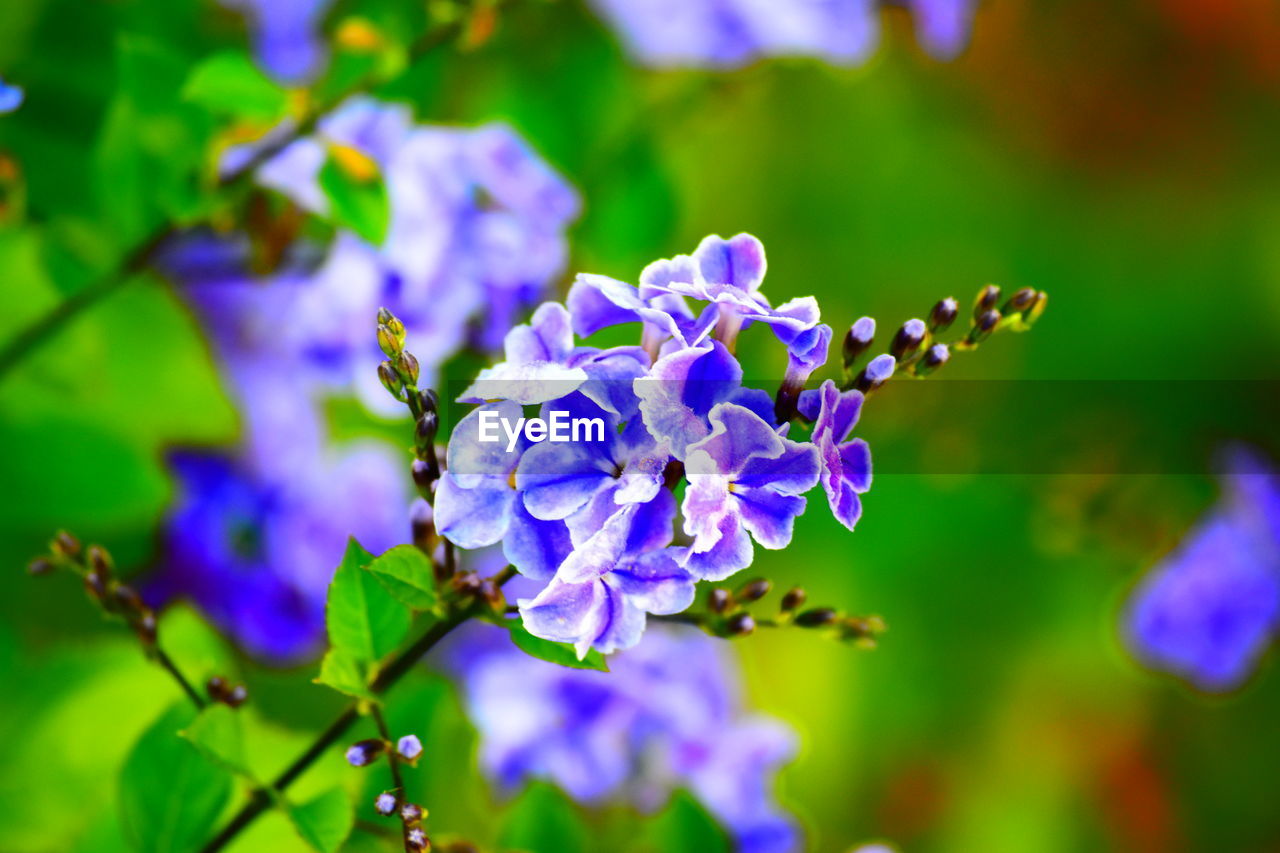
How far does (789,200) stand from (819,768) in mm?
553

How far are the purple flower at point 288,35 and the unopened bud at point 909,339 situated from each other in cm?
47

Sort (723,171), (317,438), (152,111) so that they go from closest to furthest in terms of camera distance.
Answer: (152,111) → (317,438) → (723,171)

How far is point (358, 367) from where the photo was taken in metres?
0.51

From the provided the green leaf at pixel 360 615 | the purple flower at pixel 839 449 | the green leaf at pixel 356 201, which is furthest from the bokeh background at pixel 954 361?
the purple flower at pixel 839 449

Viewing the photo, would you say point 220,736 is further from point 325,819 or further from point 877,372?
point 877,372

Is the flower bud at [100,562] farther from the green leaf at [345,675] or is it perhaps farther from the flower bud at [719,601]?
the flower bud at [719,601]

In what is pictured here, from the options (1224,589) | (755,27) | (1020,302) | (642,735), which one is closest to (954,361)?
(1224,589)

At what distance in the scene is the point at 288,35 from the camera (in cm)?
63

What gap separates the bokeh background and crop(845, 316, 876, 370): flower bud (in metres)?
0.34

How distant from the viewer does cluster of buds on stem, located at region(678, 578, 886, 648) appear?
0.33 m

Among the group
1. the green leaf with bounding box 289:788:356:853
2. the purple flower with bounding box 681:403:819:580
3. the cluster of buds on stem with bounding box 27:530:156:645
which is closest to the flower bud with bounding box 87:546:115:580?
the cluster of buds on stem with bounding box 27:530:156:645

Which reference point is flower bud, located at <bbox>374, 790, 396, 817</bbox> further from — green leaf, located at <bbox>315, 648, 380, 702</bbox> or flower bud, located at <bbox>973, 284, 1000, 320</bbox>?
flower bud, located at <bbox>973, 284, 1000, 320</bbox>

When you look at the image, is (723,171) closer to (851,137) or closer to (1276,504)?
(851,137)

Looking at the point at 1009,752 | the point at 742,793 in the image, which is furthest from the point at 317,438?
the point at 1009,752
